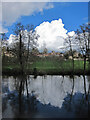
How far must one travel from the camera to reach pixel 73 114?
3.69 ft

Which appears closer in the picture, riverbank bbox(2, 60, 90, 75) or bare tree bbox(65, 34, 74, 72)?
riverbank bbox(2, 60, 90, 75)

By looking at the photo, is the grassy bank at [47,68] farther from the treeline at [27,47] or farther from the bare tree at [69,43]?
the bare tree at [69,43]

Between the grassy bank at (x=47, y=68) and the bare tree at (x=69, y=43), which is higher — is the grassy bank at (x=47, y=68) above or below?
below

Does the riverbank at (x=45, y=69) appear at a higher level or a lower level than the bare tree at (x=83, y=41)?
lower

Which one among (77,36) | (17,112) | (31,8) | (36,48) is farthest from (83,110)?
(77,36)

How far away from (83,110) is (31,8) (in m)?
2.08

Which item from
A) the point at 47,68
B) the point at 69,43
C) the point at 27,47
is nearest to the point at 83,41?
the point at 69,43

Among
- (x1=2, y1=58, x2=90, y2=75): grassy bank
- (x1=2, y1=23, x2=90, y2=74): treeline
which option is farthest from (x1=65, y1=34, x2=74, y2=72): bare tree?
(x1=2, y1=58, x2=90, y2=75): grassy bank

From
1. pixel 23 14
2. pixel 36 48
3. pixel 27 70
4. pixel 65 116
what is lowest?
pixel 65 116

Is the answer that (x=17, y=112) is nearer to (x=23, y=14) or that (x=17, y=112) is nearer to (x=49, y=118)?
(x=49, y=118)

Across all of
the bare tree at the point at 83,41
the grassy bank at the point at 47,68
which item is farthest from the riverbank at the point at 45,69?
the bare tree at the point at 83,41

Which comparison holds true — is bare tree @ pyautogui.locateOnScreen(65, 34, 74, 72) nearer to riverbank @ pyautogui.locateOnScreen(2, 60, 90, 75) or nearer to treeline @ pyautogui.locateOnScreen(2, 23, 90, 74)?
treeline @ pyautogui.locateOnScreen(2, 23, 90, 74)

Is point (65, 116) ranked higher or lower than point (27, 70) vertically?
lower

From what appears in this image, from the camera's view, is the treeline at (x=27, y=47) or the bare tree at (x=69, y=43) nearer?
the treeline at (x=27, y=47)
